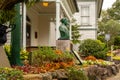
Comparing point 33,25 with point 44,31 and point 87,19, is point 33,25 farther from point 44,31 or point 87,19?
point 87,19

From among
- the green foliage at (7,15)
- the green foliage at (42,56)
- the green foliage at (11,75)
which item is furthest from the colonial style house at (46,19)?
the green foliage at (11,75)

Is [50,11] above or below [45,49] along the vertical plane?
above

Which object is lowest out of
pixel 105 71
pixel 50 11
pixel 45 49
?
pixel 105 71

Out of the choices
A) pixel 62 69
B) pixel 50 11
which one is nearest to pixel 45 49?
pixel 62 69

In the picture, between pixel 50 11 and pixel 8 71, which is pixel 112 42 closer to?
pixel 50 11

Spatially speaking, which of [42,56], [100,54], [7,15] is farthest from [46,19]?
[7,15]

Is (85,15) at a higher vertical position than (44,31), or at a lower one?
higher

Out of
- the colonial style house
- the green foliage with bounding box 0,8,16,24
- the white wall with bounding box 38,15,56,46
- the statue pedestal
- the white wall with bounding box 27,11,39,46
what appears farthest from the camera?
the white wall with bounding box 38,15,56,46

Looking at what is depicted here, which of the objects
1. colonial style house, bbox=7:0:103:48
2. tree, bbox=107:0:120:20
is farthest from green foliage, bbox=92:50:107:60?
tree, bbox=107:0:120:20

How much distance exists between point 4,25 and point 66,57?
4.32 metres

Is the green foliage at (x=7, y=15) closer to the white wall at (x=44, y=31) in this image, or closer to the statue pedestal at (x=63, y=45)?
the statue pedestal at (x=63, y=45)

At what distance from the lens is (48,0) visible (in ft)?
61.0

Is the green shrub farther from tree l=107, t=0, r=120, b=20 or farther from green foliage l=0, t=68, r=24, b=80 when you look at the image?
tree l=107, t=0, r=120, b=20

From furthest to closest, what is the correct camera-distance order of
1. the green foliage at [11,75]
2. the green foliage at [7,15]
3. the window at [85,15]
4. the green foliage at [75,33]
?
the window at [85,15], the green foliage at [75,33], the green foliage at [7,15], the green foliage at [11,75]
